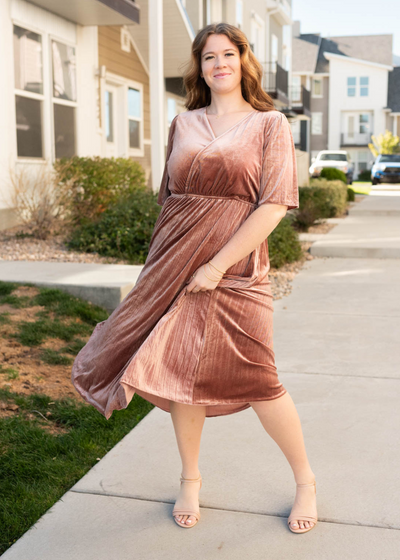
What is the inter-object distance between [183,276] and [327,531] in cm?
112

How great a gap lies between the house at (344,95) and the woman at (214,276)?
45043mm

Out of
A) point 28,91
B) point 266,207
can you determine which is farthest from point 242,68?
point 28,91

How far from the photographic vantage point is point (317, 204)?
1212 cm

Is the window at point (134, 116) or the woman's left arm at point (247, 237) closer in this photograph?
the woman's left arm at point (247, 237)

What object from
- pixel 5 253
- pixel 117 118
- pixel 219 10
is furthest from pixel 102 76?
pixel 219 10

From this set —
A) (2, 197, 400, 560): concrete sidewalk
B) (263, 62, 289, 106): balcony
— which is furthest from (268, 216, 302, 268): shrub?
(263, 62, 289, 106): balcony

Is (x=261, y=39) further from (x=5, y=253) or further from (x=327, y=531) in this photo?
(x=327, y=531)

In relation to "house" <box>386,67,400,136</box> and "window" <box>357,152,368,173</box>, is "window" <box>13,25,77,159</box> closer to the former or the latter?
"window" <box>357,152,368,173</box>

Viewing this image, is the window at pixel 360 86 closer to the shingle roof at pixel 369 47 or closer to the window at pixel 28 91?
the shingle roof at pixel 369 47

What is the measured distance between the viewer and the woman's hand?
2.23m

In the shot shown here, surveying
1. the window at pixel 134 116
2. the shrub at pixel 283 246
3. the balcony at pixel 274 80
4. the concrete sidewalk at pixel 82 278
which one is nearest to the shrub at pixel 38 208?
the concrete sidewalk at pixel 82 278

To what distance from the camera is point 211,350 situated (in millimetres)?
2268

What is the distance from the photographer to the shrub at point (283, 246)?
7.99 metres

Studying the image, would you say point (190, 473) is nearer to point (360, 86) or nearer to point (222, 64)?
point (222, 64)
